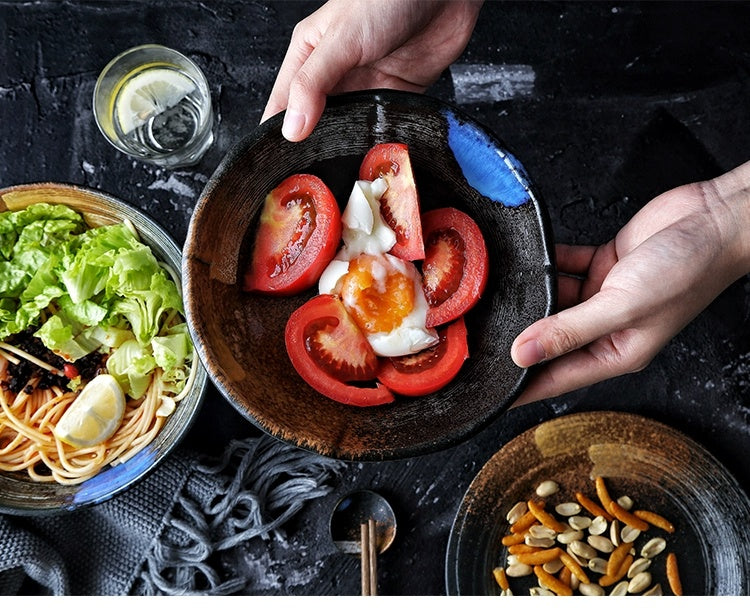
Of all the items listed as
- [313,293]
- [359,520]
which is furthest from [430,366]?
[359,520]

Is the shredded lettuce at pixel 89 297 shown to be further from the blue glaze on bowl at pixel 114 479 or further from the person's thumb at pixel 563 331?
the person's thumb at pixel 563 331

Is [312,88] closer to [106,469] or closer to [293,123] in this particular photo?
[293,123]

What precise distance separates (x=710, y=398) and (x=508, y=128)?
88 cm

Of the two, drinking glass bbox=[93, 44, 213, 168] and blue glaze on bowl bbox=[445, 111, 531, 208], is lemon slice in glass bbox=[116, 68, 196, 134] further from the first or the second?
blue glaze on bowl bbox=[445, 111, 531, 208]

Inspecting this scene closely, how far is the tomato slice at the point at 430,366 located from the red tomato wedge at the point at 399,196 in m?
0.18

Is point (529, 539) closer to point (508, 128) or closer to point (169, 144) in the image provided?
point (508, 128)

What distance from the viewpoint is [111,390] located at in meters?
1.85

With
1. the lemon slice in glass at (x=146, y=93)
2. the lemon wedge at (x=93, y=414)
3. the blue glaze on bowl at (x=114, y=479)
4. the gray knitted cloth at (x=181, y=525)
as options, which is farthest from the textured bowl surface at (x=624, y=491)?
the lemon slice in glass at (x=146, y=93)

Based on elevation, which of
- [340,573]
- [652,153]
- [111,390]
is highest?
[652,153]

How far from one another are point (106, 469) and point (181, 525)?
0.26 m

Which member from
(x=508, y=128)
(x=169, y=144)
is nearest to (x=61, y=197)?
(x=169, y=144)

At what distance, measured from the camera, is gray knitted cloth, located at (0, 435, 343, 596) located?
1.99m

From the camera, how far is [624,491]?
2020 millimetres

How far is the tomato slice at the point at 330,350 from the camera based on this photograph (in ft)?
5.10
